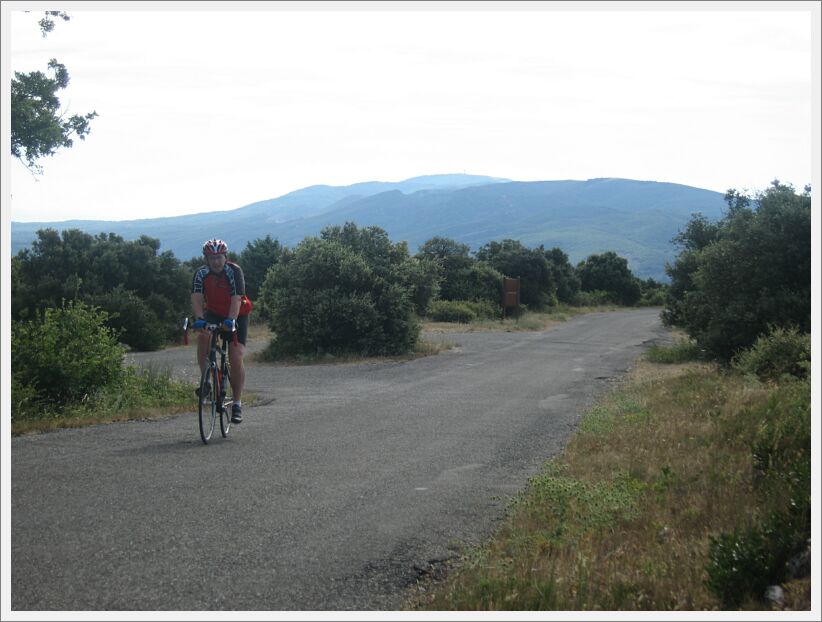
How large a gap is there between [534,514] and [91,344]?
288 inches

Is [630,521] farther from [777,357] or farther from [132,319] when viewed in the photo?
[132,319]

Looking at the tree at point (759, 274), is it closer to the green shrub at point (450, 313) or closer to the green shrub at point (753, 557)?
the green shrub at point (753, 557)

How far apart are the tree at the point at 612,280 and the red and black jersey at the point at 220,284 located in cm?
5879

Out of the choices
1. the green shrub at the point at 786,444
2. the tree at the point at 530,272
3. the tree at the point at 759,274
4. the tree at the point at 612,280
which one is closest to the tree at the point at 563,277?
the tree at the point at 530,272

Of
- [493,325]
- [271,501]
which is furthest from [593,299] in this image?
[271,501]

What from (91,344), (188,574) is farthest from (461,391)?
(188,574)

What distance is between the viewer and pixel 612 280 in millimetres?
67000

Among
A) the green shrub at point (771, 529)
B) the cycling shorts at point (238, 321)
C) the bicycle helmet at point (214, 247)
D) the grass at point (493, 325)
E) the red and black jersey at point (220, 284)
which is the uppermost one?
the bicycle helmet at point (214, 247)

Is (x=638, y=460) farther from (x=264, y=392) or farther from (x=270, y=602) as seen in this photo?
(x=264, y=392)

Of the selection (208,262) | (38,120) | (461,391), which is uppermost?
(38,120)

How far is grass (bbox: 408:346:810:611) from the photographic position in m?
4.39

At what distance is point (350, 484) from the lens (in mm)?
7043

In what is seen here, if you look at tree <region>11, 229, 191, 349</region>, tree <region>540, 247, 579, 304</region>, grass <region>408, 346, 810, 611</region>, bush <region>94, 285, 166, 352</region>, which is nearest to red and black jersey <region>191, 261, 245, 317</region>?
grass <region>408, 346, 810, 611</region>

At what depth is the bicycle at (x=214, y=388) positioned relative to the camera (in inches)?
342
